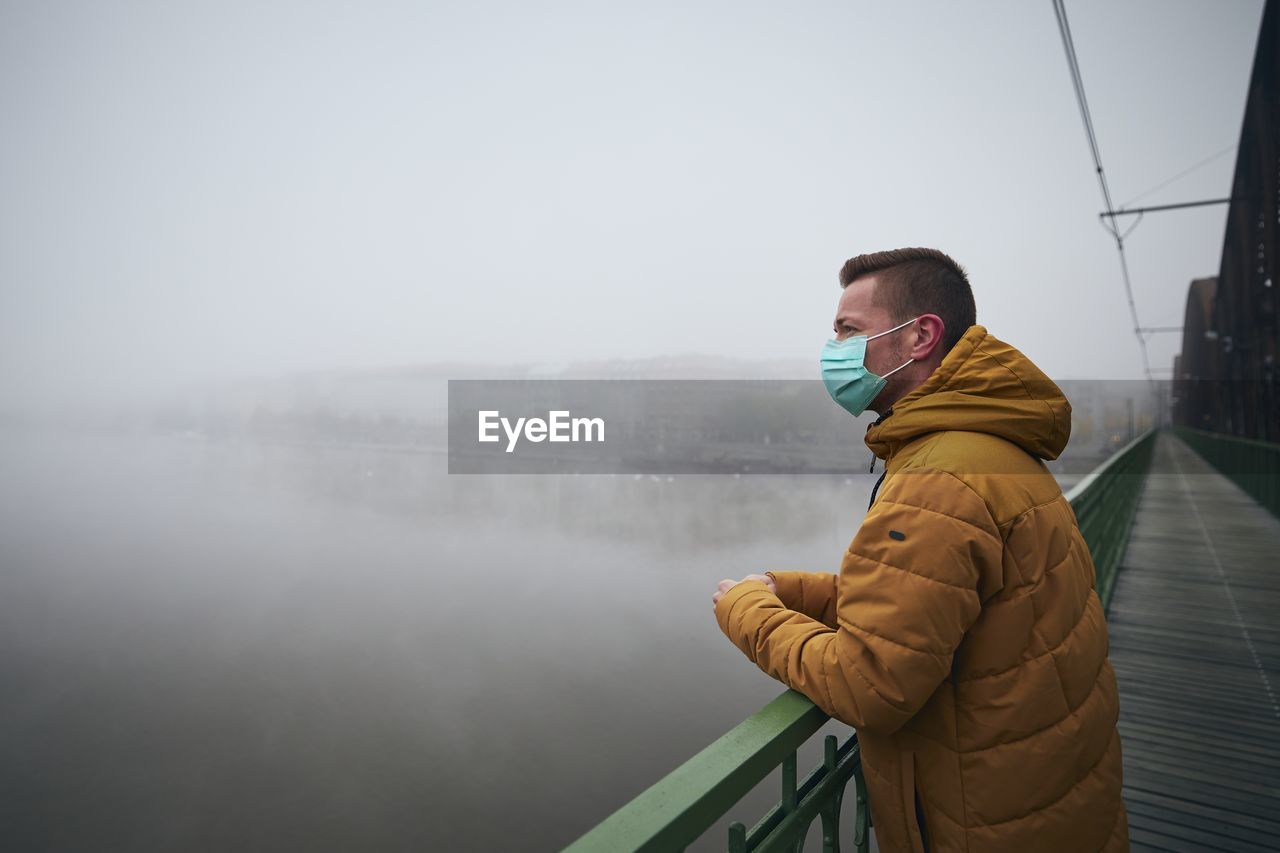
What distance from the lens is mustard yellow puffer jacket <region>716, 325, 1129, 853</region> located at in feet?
2.79

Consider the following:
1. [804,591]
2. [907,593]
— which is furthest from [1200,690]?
[907,593]

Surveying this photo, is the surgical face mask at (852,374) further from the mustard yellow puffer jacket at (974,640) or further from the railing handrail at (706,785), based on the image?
the railing handrail at (706,785)

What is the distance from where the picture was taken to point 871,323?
122 centimetres

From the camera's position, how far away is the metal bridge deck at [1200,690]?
242 cm

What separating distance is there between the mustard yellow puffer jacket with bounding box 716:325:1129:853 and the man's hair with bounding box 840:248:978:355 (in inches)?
4.3

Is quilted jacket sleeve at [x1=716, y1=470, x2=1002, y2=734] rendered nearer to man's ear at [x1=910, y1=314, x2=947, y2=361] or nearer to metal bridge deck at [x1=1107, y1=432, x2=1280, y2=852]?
man's ear at [x1=910, y1=314, x2=947, y2=361]

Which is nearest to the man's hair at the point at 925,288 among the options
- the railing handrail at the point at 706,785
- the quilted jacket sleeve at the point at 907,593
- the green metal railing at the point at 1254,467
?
the quilted jacket sleeve at the point at 907,593

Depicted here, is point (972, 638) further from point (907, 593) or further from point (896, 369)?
point (896, 369)

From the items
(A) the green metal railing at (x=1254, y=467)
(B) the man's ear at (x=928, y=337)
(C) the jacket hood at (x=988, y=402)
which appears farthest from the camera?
(A) the green metal railing at (x=1254, y=467)

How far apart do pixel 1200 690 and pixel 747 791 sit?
3.90 m

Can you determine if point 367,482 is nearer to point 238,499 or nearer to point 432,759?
point 238,499

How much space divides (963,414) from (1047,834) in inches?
23.9

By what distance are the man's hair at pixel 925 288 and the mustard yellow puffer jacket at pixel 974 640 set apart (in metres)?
0.11

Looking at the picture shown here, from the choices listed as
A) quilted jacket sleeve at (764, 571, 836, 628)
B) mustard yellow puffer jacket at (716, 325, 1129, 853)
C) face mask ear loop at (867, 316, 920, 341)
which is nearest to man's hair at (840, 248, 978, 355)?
face mask ear loop at (867, 316, 920, 341)
